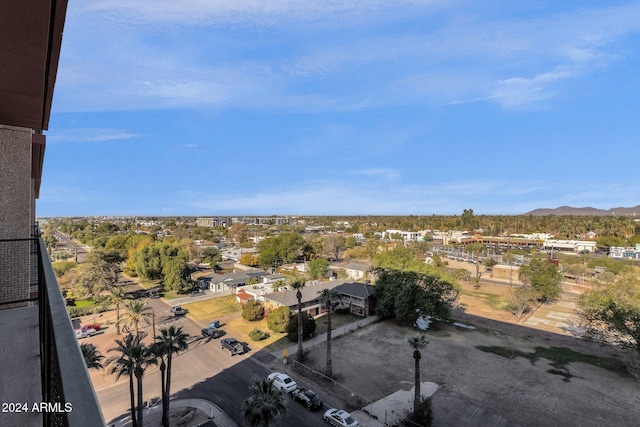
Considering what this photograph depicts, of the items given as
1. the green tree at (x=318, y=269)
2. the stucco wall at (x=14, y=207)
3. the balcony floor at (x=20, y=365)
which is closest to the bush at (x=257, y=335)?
the green tree at (x=318, y=269)

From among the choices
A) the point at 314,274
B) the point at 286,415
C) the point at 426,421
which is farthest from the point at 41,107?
the point at 314,274

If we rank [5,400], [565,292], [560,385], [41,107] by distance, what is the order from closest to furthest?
[5,400], [41,107], [560,385], [565,292]

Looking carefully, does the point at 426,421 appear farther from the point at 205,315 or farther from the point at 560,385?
the point at 205,315

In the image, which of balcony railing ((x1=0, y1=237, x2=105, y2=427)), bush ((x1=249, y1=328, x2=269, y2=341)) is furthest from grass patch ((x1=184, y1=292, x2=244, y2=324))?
balcony railing ((x1=0, y1=237, x2=105, y2=427))

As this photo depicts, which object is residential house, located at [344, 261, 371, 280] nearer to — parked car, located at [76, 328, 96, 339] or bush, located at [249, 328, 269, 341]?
bush, located at [249, 328, 269, 341]

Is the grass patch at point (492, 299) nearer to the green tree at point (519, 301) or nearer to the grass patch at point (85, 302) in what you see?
the green tree at point (519, 301)

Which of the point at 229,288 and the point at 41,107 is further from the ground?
the point at 41,107
